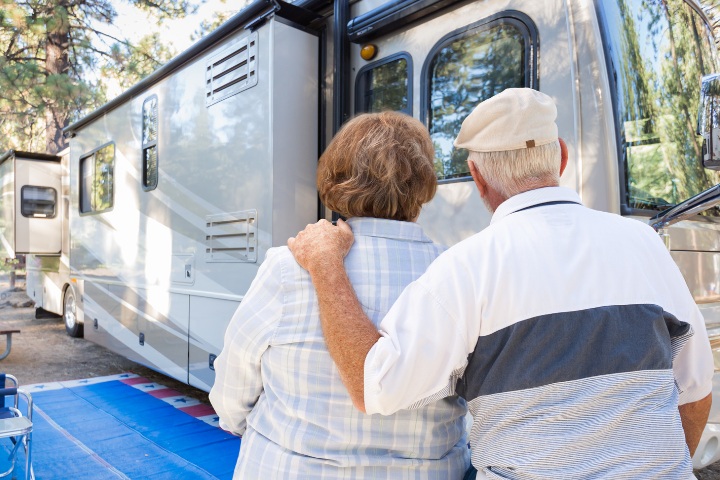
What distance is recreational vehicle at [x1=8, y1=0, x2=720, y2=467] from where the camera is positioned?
233 cm

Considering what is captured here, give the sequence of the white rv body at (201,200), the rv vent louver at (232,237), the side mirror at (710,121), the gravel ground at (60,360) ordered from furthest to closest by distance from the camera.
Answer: the gravel ground at (60,360) < the rv vent louver at (232,237) < the white rv body at (201,200) < the side mirror at (710,121)

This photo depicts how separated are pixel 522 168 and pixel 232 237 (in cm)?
281

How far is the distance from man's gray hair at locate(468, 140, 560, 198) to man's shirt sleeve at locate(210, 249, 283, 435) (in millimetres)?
527

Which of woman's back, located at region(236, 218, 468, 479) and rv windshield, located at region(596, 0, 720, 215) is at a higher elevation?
rv windshield, located at region(596, 0, 720, 215)

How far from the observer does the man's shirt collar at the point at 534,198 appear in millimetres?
1192

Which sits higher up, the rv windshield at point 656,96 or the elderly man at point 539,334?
the rv windshield at point 656,96

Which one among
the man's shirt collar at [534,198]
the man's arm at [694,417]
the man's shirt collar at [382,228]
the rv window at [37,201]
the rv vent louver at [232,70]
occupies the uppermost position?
the rv vent louver at [232,70]

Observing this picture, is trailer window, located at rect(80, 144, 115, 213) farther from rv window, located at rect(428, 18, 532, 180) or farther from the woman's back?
the woman's back

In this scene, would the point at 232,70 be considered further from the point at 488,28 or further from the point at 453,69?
the point at 488,28

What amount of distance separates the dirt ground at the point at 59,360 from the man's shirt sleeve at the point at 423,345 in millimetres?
4425

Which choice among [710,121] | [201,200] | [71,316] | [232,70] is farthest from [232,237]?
[71,316]

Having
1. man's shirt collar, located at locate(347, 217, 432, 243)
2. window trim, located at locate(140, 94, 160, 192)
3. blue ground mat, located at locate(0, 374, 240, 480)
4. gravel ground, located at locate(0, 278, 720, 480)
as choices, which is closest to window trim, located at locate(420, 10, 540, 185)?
man's shirt collar, located at locate(347, 217, 432, 243)

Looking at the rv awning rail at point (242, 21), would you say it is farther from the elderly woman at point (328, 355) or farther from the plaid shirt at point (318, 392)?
the plaid shirt at point (318, 392)

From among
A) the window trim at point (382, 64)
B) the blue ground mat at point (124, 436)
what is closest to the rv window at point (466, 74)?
the window trim at point (382, 64)
